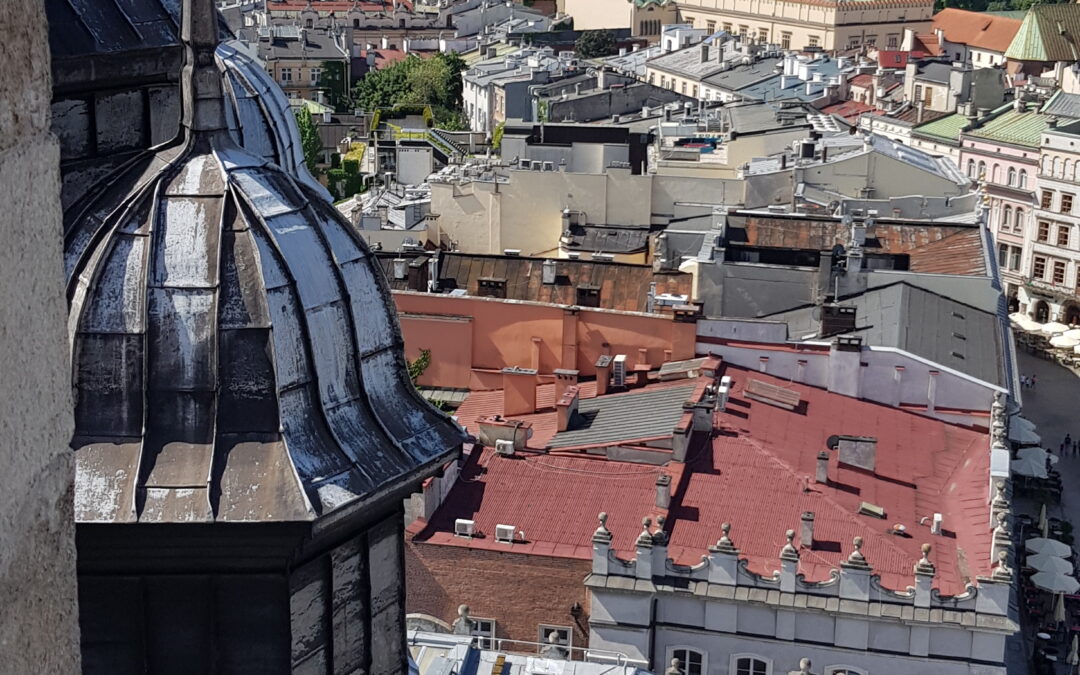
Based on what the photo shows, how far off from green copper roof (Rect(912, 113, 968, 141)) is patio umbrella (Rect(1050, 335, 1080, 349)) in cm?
1716

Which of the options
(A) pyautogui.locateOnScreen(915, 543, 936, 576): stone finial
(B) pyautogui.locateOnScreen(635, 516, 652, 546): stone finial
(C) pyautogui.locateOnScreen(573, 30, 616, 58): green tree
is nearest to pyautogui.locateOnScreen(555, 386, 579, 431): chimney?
(B) pyautogui.locateOnScreen(635, 516, 652, 546): stone finial

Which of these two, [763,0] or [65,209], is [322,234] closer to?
[65,209]

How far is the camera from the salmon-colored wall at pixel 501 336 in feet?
136

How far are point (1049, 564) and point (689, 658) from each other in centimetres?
1405

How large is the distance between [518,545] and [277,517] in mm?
A: 22894

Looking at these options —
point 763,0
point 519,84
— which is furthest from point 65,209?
point 763,0

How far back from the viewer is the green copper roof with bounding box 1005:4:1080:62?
11131 cm

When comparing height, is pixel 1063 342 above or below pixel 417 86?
below

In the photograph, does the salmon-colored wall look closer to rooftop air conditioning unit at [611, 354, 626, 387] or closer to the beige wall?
rooftop air conditioning unit at [611, 354, 626, 387]

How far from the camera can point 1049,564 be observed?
4003cm

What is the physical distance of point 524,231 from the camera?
182 feet

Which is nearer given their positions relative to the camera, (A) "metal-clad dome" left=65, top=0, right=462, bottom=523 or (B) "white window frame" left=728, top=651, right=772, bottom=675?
(A) "metal-clad dome" left=65, top=0, right=462, bottom=523

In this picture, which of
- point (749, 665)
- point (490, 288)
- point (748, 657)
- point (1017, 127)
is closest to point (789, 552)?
point (748, 657)

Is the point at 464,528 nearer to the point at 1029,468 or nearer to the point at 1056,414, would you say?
the point at 1029,468
